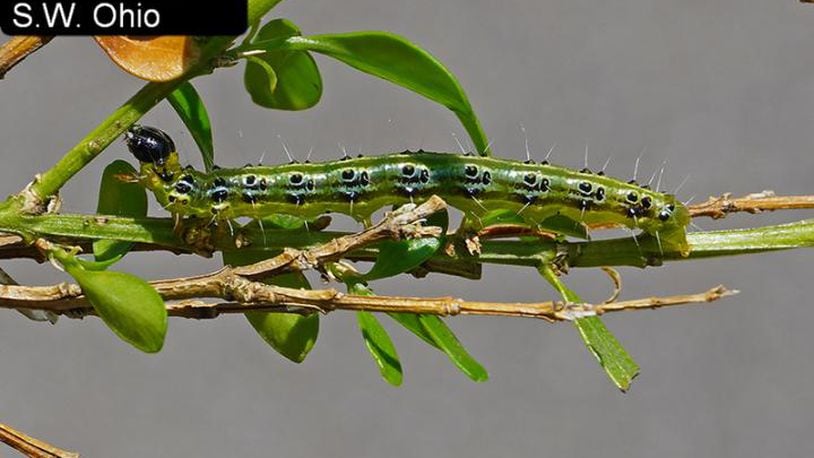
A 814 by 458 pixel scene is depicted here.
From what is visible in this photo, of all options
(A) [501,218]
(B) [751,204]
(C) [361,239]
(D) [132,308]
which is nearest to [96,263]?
(D) [132,308]

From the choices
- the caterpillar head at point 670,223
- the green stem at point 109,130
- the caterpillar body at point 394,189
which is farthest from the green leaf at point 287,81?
the caterpillar head at point 670,223

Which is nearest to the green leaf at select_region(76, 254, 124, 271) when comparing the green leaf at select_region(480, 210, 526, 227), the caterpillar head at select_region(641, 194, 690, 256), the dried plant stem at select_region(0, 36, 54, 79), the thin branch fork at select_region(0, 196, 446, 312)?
the thin branch fork at select_region(0, 196, 446, 312)

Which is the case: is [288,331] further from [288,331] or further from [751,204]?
[751,204]

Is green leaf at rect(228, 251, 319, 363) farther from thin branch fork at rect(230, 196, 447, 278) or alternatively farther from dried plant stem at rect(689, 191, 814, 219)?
dried plant stem at rect(689, 191, 814, 219)

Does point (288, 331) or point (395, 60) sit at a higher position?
point (395, 60)

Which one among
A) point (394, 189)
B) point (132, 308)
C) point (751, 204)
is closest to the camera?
point (132, 308)

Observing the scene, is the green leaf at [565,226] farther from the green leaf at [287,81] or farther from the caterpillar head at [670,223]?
the green leaf at [287,81]

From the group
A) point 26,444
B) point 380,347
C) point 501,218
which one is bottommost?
point 26,444
